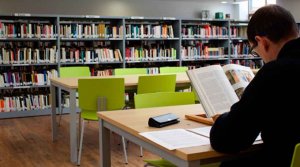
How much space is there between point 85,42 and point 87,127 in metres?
2.12

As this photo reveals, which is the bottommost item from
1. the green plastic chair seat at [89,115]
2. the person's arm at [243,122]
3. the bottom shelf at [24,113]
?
the bottom shelf at [24,113]

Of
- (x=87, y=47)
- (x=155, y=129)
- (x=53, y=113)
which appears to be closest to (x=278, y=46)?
(x=155, y=129)

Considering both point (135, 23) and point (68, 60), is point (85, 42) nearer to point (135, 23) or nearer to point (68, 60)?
point (68, 60)

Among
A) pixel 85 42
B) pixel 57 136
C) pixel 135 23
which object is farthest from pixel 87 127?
pixel 135 23

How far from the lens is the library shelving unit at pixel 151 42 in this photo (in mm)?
7162

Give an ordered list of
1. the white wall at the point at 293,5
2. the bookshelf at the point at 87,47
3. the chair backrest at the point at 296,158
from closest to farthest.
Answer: the chair backrest at the point at 296,158
the bookshelf at the point at 87,47
the white wall at the point at 293,5

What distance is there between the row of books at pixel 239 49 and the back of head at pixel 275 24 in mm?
7044

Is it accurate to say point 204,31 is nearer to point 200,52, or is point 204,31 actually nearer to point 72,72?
point 200,52

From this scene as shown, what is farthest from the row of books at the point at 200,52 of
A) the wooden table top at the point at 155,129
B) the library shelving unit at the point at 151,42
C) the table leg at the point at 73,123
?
the wooden table top at the point at 155,129

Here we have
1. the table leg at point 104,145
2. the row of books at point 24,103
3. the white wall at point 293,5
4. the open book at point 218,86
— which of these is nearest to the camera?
the open book at point 218,86

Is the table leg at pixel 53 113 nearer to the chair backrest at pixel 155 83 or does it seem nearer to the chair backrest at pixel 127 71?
the chair backrest at pixel 127 71

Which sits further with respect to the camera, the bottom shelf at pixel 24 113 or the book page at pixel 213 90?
the bottom shelf at pixel 24 113

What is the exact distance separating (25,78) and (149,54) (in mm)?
2342

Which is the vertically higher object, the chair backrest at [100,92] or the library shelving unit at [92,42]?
the library shelving unit at [92,42]
